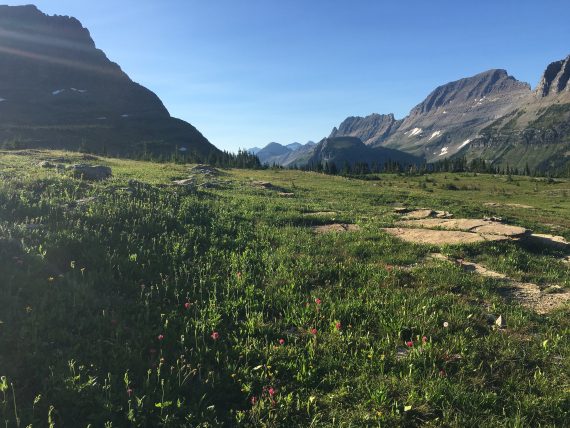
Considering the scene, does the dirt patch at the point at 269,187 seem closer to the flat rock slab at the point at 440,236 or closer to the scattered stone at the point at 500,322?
the flat rock slab at the point at 440,236

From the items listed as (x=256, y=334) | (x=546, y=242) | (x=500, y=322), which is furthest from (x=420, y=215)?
(x=256, y=334)

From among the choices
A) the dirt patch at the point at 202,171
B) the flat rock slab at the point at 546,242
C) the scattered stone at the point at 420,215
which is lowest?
the flat rock slab at the point at 546,242

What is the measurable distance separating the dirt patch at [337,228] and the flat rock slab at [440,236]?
60.6 inches

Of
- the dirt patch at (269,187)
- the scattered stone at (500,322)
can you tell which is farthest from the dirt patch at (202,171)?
the scattered stone at (500,322)

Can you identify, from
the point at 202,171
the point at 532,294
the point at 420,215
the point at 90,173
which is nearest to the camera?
the point at 532,294

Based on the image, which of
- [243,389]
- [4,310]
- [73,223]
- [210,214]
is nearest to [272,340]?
[243,389]

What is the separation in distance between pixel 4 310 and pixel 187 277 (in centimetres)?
381

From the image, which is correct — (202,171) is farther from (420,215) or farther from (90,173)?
(420,215)

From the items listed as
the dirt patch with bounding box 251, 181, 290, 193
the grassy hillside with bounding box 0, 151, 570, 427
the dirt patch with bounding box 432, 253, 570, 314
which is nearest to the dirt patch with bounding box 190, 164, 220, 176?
the dirt patch with bounding box 251, 181, 290, 193

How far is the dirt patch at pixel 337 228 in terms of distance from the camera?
16555mm

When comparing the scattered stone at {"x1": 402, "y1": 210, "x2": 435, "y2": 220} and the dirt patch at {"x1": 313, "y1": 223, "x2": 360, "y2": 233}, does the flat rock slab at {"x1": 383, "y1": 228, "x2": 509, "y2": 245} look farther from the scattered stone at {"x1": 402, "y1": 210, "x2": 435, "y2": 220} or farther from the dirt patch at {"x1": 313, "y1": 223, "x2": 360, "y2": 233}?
the scattered stone at {"x1": 402, "y1": 210, "x2": 435, "y2": 220}

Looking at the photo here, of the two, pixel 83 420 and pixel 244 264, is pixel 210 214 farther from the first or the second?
pixel 83 420

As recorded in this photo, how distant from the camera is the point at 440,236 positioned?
50.4 feet

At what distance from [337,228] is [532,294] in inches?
334
